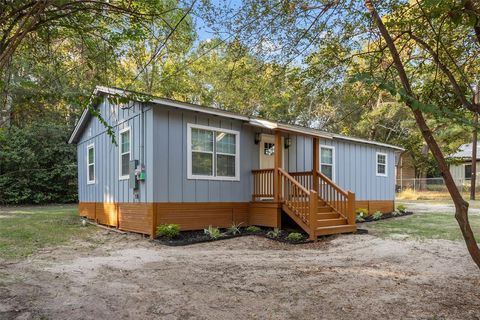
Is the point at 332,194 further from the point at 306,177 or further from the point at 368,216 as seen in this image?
the point at 368,216

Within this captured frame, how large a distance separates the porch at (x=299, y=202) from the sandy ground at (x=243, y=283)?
4.20 feet

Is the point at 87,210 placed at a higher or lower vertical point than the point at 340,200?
lower

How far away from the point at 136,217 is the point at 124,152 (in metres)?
1.85

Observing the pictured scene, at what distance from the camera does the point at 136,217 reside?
9.54m

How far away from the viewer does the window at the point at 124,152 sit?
10086 mm

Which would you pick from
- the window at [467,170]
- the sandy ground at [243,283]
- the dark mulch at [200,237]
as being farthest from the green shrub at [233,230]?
the window at [467,170]

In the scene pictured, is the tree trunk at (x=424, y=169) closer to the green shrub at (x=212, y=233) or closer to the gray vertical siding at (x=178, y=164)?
the gray vertical siding at (x=178, y=164)

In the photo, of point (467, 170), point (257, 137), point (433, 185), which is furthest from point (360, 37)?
point (467, 170)

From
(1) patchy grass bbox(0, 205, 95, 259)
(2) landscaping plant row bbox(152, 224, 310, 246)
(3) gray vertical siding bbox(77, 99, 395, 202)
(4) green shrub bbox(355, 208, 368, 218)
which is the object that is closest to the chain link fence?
(3) gray vertical siding bbox(77, 99, 395, 202)

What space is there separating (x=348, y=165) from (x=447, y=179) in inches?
426

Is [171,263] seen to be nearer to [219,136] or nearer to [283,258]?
[283,258]

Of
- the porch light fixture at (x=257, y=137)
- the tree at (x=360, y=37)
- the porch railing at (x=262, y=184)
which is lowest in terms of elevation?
the porch railing at (x=262, y=184)

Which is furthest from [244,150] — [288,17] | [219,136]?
[288,17]

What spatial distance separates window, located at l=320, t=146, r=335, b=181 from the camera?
1269 cm
